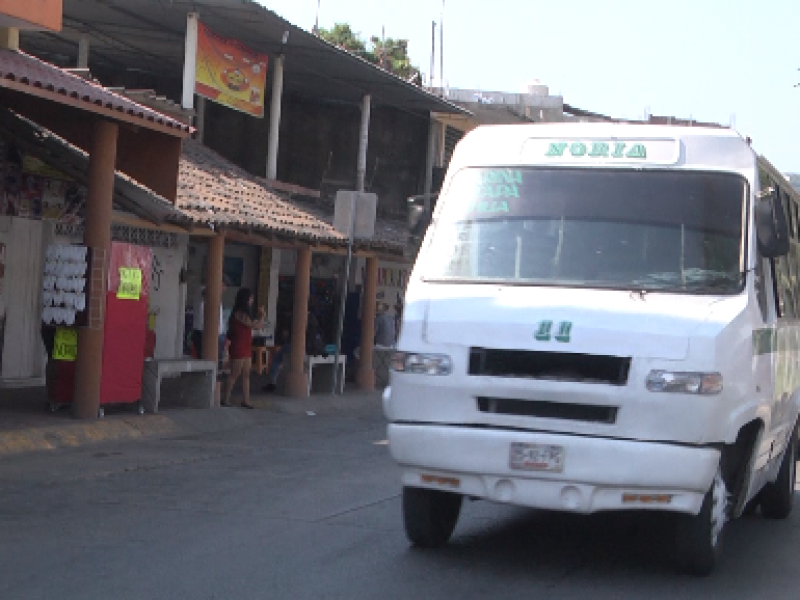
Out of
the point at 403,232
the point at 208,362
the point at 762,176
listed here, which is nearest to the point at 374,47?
the point at 403,232

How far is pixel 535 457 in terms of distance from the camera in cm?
695

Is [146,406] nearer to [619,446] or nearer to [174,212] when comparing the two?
[174,212]

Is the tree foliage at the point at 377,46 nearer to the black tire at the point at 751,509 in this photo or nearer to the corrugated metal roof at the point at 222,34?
the corrugated metal roof at the point at 222,34

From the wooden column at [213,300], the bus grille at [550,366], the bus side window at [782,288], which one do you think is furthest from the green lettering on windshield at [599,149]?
the wooden column at [213,300]

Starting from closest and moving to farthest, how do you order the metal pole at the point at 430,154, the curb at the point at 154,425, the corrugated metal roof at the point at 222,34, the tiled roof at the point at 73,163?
the curb at the point at 154,425 → the tiled roof at the point at 73,163 → the corrugated metal roof at the point at 222,34 → the metal pole at the point at 430,154

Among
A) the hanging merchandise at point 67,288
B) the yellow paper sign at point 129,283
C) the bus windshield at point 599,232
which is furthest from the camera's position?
the yellow paper sign at point 129,283

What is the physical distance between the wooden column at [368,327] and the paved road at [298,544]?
36.3ft

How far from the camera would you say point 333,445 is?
48.2ft

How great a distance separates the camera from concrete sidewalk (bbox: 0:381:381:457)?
1277 centimetres

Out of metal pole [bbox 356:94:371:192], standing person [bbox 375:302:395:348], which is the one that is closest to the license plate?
standing person [bbox 375:302:395:348]

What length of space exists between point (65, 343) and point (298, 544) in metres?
7.08

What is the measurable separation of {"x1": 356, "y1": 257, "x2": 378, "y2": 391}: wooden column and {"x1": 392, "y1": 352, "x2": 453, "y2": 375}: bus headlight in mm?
15681

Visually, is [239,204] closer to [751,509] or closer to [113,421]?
[113,421]

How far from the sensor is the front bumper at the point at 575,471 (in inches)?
267
